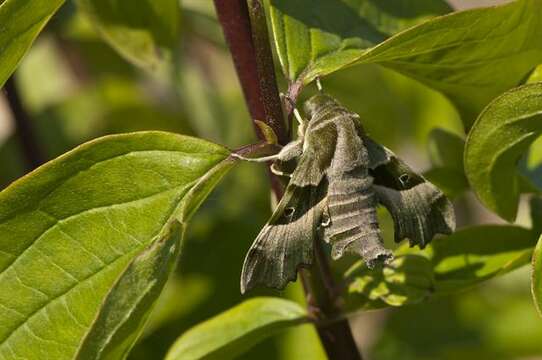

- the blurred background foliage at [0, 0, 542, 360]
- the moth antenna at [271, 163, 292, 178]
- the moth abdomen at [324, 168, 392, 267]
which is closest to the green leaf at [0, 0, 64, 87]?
the moth antenna at [271, 163, 292, 178]

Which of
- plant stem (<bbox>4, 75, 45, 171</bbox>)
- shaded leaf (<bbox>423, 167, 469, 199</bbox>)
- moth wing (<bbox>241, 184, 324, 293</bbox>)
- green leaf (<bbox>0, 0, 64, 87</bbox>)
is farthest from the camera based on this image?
plant stem (<bbox>4, 75, 45, 171</bbox>)

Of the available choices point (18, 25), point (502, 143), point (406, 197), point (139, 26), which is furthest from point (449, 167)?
point (18, 25)

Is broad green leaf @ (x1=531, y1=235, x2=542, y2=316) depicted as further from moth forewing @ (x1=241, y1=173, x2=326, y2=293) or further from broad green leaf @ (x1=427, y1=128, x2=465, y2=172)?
broad green leaf @ (x1=427, y1=128, x2=465, y2=172)

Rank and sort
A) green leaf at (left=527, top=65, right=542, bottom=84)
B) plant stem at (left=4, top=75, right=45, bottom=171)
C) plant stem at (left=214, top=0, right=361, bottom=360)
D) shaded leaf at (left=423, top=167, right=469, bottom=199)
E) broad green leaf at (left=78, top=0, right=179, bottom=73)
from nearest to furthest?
plant stem at (left=214, top=0, right=361, bottom=360)
green leaf at (left=527, top=65, right=542, bottom=84)
shaded leaf at (left=423, top=167, right=469, bottom=199)
broad green leaf at (left=78, top=0, right=179, bottom=73)
plant stem at (left=4, top=75, right=45, bottom=171)

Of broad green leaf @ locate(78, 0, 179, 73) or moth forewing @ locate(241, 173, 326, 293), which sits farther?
broad green leaf @ locate(78, 0, 179, 73)

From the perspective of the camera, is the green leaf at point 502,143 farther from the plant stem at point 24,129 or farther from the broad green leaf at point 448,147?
the plant stem at point 24,129

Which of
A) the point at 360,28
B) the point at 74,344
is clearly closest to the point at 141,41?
the point at 360,28

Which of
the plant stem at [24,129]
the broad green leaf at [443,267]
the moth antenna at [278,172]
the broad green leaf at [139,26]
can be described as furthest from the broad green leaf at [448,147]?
the plant stem at [24,129]
